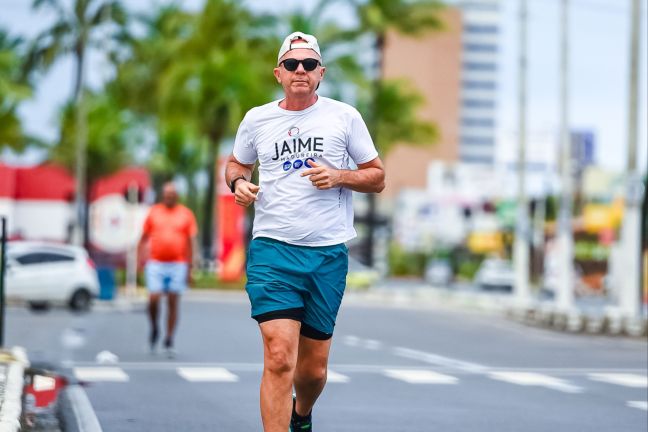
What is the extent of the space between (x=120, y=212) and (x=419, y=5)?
14.9 meters

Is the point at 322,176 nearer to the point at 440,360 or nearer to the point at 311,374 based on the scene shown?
Answer: the point at 311,374

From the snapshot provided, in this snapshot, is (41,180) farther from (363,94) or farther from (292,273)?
(292,273)

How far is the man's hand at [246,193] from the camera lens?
689 centimetres

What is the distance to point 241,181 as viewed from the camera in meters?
7.09

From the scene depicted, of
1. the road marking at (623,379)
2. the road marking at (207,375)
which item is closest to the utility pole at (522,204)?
the road marking at (623,379)

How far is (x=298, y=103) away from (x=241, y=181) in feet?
1.43

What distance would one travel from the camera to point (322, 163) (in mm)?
7043

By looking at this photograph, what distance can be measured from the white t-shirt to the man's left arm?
0.20ft

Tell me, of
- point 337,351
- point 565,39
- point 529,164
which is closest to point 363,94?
point 529,164

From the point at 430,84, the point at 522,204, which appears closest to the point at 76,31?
the point at 522,204

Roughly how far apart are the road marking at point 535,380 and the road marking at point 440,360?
0.51 meters

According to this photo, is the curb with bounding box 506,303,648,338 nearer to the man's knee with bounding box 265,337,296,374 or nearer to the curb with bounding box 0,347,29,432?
the curb with bounding box 0,347,29,432

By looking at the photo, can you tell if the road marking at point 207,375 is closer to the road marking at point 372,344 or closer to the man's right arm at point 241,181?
the road marking at point 372,344

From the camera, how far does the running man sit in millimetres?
6863
